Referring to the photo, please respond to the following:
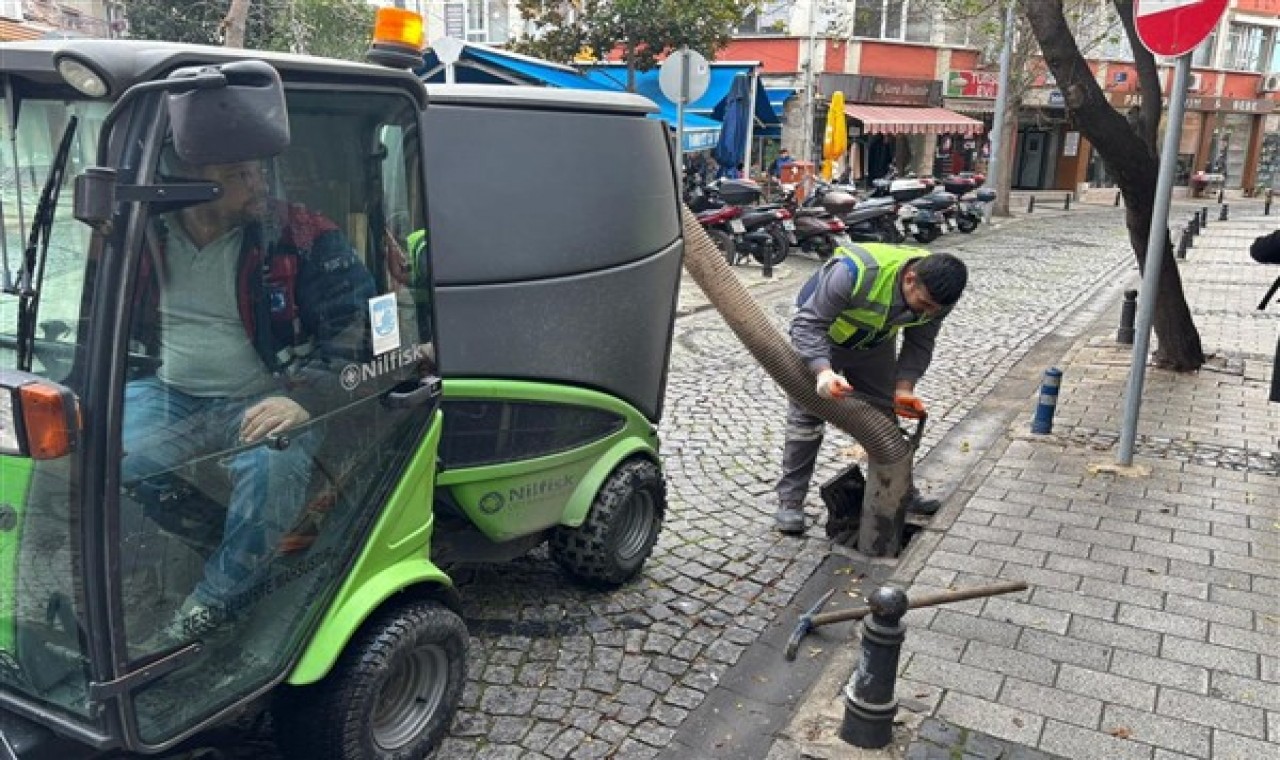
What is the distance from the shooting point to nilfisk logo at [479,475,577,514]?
3.40 meters

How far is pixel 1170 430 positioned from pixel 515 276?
489 cm

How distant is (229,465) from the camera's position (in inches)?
90.3

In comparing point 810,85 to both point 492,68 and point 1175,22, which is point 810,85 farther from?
point 1175,22

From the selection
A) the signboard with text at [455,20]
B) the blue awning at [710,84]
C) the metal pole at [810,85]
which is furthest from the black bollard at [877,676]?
the signboard with text at [455,20]

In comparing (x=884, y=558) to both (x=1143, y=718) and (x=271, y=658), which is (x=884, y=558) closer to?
(x=1143, y=718)

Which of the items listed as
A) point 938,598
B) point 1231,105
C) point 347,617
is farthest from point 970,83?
point 347,617

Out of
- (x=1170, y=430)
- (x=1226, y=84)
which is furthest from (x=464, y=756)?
(x=1226, y=84)

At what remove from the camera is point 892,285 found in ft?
13.7

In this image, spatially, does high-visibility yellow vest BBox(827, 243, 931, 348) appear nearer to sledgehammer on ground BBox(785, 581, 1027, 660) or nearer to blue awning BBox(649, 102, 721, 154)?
sledgehammer on ground BBox(785, 581, 1027, 660)

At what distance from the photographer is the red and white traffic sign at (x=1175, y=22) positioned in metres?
4.90

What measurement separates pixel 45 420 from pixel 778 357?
310 centimetres

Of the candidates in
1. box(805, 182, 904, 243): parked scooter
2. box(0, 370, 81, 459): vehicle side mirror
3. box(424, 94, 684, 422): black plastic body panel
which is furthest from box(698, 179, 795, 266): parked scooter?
box(0, 370, 81, 459): vehicle side mirror

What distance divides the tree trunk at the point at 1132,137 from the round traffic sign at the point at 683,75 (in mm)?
3591

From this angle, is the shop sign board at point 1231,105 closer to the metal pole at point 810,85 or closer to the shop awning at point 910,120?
the shop awning at point 910,120
